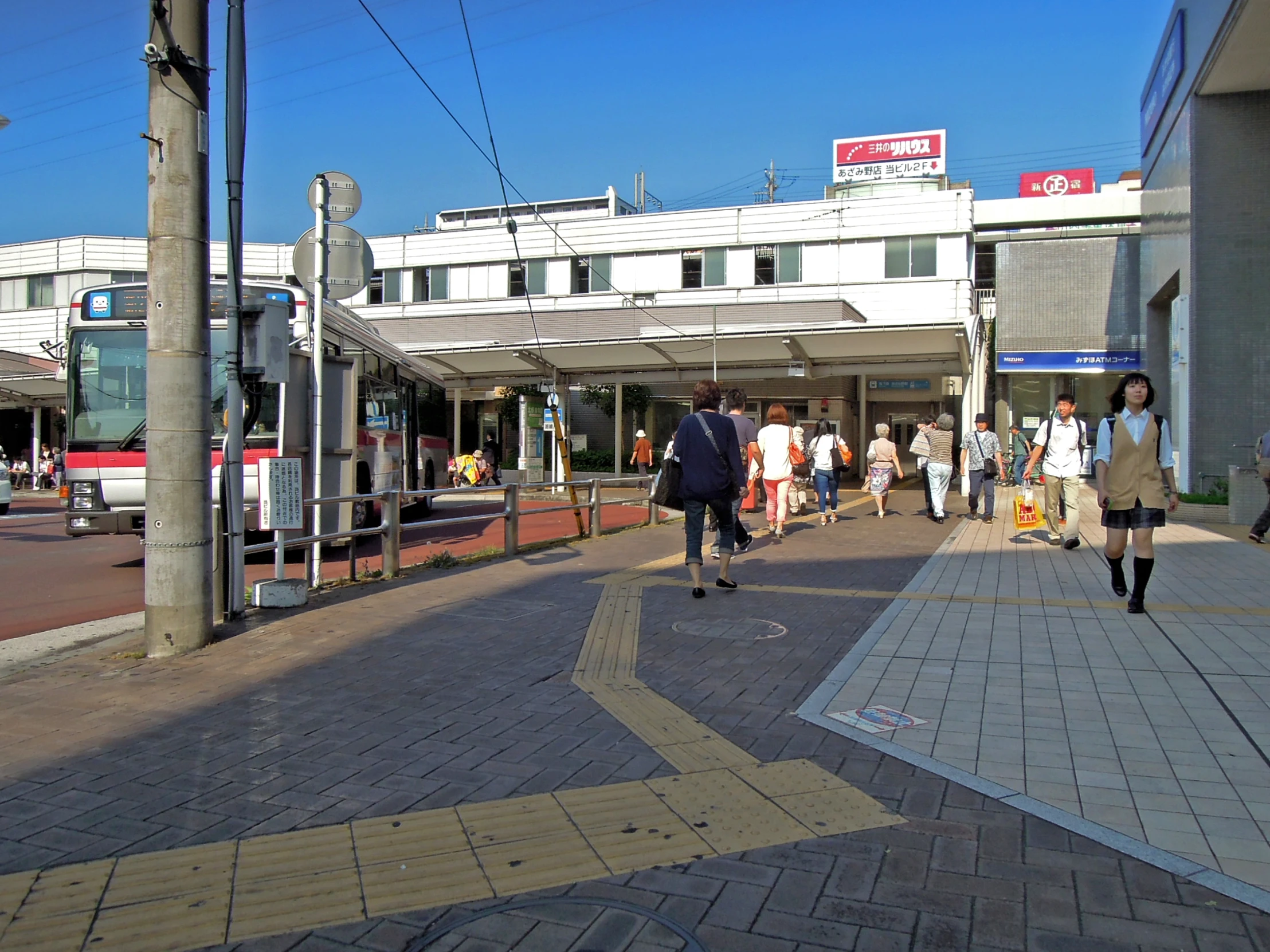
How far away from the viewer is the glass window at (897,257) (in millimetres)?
32656

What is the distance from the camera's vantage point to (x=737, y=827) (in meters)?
3.32

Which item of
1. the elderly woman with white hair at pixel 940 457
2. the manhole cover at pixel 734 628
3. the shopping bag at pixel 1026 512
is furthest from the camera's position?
the elderly woman with white hair at pixel 940 457

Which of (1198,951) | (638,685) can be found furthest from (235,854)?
A: (1198,951)

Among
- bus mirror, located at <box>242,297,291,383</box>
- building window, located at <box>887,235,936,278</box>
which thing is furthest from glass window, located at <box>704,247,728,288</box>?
bus mirror, located at <box>242,297,291,383</box>

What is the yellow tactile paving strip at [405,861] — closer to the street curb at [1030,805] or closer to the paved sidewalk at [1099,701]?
the street curb at [1030,805]

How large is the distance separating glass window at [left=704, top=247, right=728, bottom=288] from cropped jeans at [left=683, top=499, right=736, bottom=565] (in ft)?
91.3

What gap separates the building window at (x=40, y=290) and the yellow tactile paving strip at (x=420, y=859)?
43.6 meters

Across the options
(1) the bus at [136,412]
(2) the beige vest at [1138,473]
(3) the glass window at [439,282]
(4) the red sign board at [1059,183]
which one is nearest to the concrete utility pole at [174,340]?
(1) the bus at [136,412]

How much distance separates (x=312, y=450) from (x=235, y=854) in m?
5.44

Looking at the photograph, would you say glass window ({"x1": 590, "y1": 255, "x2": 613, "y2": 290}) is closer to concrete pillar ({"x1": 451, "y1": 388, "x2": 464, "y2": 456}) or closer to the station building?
the station building

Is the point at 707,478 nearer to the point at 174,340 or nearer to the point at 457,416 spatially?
the point at 174,340

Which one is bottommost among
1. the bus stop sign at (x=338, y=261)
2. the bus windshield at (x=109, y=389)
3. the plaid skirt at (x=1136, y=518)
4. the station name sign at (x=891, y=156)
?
the plaid skirt at (x=1136, y=518)

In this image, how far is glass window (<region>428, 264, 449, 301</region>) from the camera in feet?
126

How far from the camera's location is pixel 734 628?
6.67 metres
